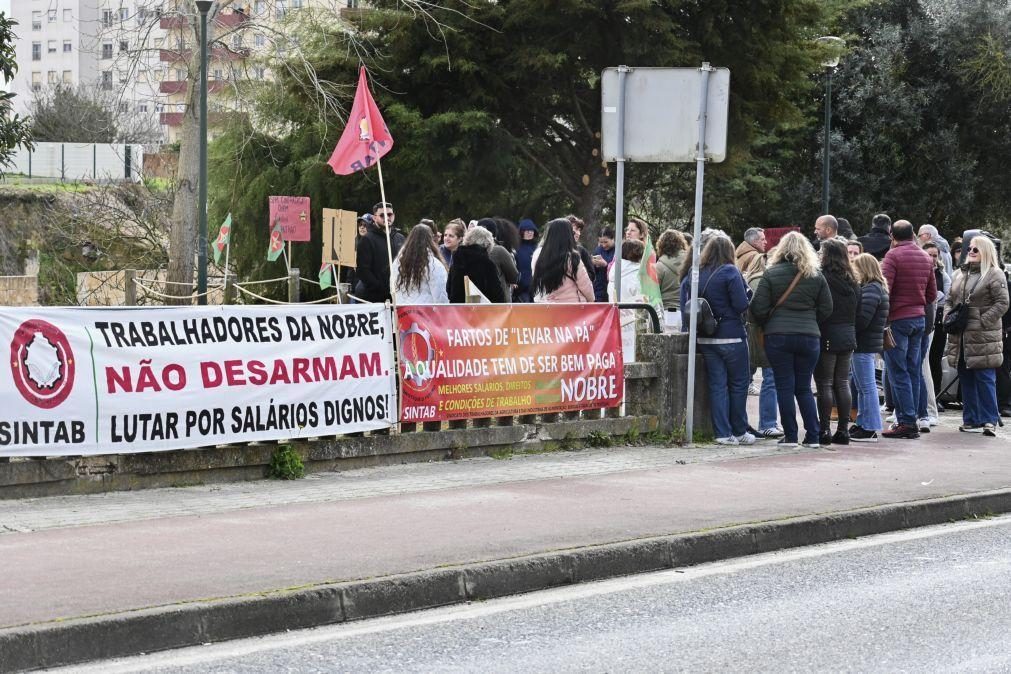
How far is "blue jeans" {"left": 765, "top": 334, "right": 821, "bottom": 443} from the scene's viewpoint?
40.7 feet

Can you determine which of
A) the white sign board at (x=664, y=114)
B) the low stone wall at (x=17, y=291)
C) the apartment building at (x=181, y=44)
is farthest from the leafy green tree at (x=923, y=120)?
the white sign board at (x=664, y=114)

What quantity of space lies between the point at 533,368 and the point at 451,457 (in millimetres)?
1084

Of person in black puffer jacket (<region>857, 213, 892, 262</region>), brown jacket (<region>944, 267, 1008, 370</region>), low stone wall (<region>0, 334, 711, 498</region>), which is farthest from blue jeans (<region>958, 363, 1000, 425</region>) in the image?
low stone wall (<region>0, 334, 711, 498</region>)

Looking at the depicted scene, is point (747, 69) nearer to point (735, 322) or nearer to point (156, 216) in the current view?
point (156, 216)

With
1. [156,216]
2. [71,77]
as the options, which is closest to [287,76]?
[156,216]

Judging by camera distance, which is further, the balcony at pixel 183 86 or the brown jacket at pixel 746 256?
the balcony at pixel 183 86

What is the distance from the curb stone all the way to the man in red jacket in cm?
411

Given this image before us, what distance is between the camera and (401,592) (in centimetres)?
690

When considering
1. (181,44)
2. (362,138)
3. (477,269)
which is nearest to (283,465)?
(477,269)

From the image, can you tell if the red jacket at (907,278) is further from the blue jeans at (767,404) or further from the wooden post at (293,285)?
the wooden post at (293,285)

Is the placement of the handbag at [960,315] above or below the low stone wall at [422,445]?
above

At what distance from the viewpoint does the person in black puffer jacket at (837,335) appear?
1274 centimetres

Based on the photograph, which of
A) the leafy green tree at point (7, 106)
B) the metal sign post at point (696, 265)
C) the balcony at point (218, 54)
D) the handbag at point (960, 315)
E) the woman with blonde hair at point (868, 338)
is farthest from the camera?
the balcony at point (218, 54)

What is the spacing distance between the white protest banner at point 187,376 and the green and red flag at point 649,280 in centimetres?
405
